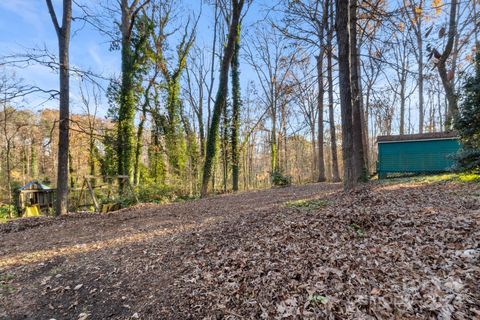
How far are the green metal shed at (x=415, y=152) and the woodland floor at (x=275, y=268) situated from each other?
333 inches

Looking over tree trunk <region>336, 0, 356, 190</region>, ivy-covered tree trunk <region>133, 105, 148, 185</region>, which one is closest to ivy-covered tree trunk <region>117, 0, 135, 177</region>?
ivy-covered tree trunk <region>133, 105, 148, 185</region>

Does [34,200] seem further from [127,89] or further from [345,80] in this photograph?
[345,80]

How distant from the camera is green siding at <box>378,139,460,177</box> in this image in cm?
1175

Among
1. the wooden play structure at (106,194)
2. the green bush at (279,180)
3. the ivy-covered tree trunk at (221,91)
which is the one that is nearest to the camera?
the wooden play structure at (106,194)

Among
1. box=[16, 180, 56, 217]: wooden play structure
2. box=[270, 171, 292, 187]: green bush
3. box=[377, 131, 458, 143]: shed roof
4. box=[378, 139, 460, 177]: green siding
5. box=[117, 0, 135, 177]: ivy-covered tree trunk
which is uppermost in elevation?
box=[117, 0, 135, 177]: ivy-covered tree trunk

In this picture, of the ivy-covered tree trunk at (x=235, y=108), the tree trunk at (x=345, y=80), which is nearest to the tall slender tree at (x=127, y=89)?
the ivy-covered tree trunk at (x=235, y=108)

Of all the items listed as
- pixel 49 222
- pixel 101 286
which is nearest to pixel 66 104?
pixel 49 222

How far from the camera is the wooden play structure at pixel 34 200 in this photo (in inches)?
476

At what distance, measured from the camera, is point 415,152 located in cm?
1227

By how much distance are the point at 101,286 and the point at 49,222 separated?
4853 millimetres

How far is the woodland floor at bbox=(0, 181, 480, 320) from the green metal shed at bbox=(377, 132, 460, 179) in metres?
8.45

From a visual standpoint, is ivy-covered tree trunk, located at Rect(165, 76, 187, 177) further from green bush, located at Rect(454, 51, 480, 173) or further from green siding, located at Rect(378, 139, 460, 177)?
green bush, located at Rect(454, 51, 480, 173)

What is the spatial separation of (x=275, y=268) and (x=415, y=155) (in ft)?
41.2

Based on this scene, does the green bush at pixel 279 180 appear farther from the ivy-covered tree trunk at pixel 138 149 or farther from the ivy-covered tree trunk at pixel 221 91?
the ivy-covered tree trunk at pixel 138 149
